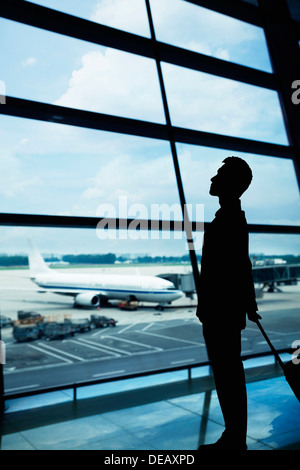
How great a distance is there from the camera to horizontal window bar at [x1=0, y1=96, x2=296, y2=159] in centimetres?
358

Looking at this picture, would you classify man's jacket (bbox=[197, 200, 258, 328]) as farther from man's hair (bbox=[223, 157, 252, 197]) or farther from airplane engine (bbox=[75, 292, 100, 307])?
airplane engine (bbox=[75, 292, 100, 307])

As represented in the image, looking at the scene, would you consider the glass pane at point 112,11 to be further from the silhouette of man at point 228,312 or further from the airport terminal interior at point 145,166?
the silhouette of man at point 228,312

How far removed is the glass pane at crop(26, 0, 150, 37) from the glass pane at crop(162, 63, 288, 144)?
0.59 meters

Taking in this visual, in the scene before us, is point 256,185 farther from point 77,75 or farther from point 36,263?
point 36,263

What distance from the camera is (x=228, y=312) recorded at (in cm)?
147

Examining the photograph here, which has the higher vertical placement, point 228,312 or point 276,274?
point 276,274

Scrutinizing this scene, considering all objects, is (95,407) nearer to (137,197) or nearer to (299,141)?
(137,197)

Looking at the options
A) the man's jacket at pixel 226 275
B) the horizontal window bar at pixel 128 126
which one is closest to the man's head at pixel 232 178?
the man's jacket at pixel 226 275

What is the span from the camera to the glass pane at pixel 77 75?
3916mm

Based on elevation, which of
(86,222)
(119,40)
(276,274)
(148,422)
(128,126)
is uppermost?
(119,40)

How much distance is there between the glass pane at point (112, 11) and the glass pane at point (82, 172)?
1.32 m

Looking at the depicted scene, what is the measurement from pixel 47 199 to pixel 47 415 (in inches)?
81.2

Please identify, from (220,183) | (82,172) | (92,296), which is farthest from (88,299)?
(220,183)

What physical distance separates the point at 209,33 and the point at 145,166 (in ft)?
7.00
